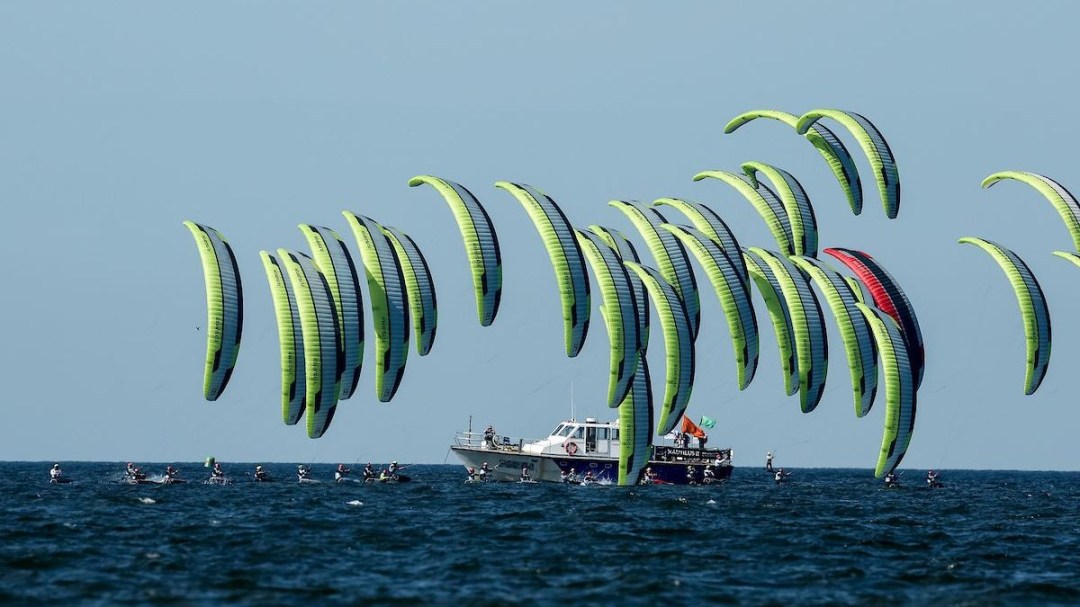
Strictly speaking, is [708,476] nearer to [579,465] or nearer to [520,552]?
[579,465]

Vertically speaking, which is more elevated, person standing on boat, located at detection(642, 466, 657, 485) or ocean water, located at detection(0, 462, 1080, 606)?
person standing on boat, located at detection(642, 466, 657, 485)

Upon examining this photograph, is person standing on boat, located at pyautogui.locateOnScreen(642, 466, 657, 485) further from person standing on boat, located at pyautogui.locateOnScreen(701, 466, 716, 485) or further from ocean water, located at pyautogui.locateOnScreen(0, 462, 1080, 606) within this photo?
ocean water, located at pyautogui.locateOnScreen(0, 462, 1080, 606)

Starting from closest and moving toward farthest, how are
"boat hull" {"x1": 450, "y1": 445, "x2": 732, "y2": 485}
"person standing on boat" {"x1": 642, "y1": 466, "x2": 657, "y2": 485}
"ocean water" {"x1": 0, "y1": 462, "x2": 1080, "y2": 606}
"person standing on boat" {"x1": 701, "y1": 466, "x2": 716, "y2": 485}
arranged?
1. "ocean water" {"x1": 0, "y1": 462, "x2": 1080, "y2": 606}
2. "boat hull" {"x1": 450, "y1": 445, "x2": 732, "y2": 485}
3. "person standing on boat" {"x1": 701, "y1": 466, "x2": 716, "y2": 485}
4. "person standing on boat" {"x1": 642, "y1": 466, "x2": 657, "y2": 485}

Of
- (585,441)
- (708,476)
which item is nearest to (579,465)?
(585,441)

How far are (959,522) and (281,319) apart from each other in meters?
26.6

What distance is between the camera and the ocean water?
34.0 m

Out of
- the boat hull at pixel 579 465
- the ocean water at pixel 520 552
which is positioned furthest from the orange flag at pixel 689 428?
the ocean water at pixel 520 552

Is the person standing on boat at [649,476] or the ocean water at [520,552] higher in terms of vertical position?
the person standing on boat at [649,476]

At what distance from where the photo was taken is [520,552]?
41.3 m

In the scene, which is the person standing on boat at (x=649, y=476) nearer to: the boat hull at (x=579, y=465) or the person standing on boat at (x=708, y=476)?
the boat hull at (x=579, y=465)

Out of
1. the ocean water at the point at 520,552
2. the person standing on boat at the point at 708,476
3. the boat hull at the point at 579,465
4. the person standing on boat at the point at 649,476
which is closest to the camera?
the ocean water at the point at 520,552

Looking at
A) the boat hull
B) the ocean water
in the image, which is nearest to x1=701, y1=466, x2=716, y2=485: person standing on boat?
the boat hull

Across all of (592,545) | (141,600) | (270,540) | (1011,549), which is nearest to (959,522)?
(1011,549)

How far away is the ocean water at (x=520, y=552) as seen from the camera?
34.0 meters
